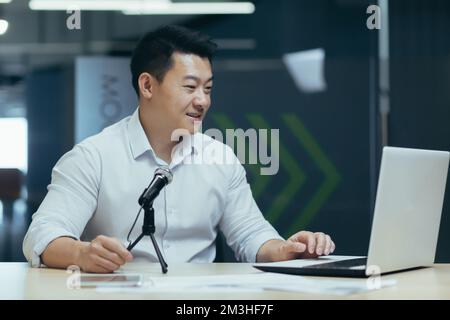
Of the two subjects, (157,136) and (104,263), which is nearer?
(104,263)

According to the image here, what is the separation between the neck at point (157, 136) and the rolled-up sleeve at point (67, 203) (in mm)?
200

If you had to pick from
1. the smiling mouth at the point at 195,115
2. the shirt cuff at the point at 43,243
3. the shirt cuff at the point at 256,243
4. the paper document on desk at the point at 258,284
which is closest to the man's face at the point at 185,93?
the smiling mouth at the point at 195,115

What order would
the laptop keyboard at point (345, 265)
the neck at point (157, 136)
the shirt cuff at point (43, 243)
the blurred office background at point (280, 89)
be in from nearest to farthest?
1. the laptop keyboard at point (345, 265)
2. the shirt cuff at point (43, 243)
3. the neck at point (157, 136)
4. the blurred office background at point (280, 89)

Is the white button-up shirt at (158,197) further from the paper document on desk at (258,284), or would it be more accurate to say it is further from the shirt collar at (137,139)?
the paper document on desk at (258,284)

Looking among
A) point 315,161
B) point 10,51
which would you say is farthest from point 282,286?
point 10,51

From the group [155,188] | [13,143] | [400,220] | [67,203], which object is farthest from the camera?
[13,143]

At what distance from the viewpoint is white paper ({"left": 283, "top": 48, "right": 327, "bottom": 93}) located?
366 cm

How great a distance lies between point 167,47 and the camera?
7.85 ft

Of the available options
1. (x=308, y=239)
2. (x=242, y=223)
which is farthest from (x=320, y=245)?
(x=242, y=223)

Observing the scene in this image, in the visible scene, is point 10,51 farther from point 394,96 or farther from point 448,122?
point 448,122

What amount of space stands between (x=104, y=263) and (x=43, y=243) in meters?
0.28

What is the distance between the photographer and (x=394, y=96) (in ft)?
12.1

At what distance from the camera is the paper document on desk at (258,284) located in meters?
1.33

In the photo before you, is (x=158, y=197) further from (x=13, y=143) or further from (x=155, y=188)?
(x=13, y=143)
